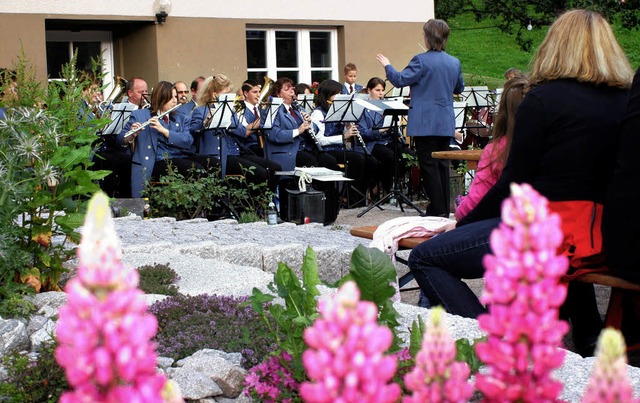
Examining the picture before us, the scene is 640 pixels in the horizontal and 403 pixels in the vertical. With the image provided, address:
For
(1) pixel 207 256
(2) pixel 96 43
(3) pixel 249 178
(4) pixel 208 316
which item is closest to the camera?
(4) pixel 208 316

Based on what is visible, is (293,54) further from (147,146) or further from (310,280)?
(310,280)

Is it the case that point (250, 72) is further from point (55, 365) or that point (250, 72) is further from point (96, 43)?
point (55, 365)

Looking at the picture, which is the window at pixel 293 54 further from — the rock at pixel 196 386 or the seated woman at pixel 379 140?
the rock at pixel 196 386

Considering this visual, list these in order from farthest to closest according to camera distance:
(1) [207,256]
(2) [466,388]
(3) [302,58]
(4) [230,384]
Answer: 1. (3) [302,58]
2. (1) [207,256]
3. (4) [230,384]
4. (2) [466,388]

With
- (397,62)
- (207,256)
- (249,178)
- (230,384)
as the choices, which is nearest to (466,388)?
(230,384)

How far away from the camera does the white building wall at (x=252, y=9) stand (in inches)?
611

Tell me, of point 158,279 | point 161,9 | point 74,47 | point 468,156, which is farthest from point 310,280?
point 74,47

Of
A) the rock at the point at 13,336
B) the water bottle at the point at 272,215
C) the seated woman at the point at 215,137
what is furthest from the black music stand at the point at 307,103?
the rock at the point at 13,336

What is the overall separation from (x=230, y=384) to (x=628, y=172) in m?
1.64

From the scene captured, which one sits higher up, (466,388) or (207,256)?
(466,388)

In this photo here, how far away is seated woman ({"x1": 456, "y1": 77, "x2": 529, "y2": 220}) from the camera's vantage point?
4.56 meters

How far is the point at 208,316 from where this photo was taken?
→ 4.32m

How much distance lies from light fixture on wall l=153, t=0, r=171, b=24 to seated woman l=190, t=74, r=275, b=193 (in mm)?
4865

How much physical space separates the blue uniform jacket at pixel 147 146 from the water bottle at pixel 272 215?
49.5 inches
